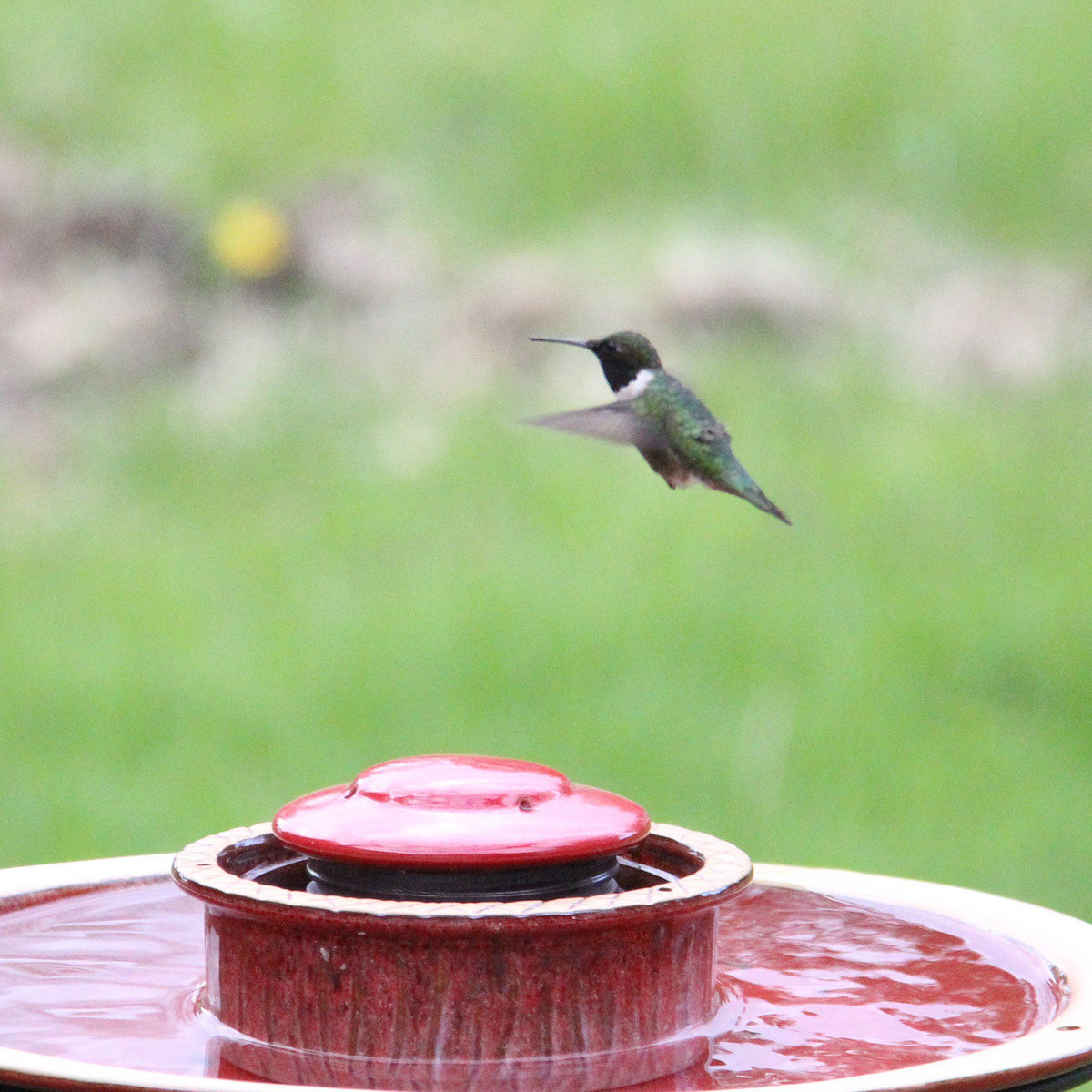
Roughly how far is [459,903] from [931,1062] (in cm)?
49

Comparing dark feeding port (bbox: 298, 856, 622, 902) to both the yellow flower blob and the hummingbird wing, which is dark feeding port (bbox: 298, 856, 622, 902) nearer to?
the hummingbird wing

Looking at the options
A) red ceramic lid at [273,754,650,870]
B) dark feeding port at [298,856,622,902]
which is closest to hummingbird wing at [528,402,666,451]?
red ceramic lid at [273,754,650,870]

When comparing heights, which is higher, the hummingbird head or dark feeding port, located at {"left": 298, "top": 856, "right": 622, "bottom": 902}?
the hummingbird head

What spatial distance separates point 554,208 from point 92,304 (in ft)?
7.86

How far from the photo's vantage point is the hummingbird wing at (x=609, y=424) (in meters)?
2.34

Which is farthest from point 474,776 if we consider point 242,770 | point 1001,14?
point 1001,14

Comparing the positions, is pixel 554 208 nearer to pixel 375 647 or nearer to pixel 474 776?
pixel 375 647

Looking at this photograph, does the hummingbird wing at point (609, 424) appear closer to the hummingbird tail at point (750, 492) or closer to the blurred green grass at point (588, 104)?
the hummingbird tail at point (750, 492)

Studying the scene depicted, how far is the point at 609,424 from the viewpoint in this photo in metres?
→ 2.42

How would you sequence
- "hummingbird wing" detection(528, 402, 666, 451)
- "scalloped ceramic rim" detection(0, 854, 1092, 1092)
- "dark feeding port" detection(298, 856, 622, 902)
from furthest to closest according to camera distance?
"hummingbird wing" detection(528, 402, 666, 451) < "dark feeding port" detection(298, 856, 622, 902) < "scalloped ceramic rim" detection(0, 854, 1092, 1092)

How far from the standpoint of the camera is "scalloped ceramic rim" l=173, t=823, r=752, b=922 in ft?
5.50

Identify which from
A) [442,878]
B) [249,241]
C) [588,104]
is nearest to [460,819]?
[442,878]

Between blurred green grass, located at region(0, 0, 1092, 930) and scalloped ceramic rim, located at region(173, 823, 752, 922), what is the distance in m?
3.67

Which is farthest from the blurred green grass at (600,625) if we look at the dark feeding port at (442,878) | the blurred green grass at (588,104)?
the dark feeding port at (442,878)
